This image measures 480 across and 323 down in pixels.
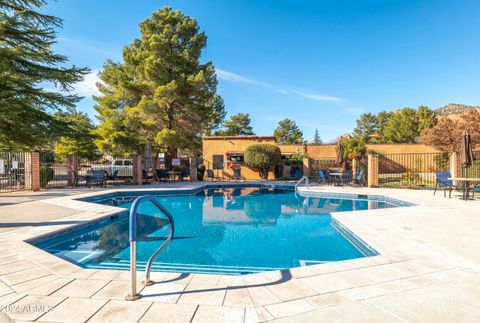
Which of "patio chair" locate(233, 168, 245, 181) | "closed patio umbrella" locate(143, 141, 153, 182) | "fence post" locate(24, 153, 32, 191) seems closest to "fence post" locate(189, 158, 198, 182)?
"patio chair" locate(233, 168, 245, 181)

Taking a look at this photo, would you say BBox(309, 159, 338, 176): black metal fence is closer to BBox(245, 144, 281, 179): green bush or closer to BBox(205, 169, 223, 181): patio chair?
BBox(245, 144, 281, 179): green bush

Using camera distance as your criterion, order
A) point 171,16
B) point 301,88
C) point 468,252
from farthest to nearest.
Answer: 1. point 301,88
2. point 171,16
3. point 468,252

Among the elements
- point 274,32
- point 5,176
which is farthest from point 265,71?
point 5,176

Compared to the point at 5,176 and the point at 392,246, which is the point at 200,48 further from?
the point at 392,246

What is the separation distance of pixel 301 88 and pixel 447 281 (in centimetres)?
2354

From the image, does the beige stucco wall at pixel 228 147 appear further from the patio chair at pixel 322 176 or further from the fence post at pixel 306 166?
the patio chair at pixel 322 176

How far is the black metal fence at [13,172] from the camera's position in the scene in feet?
44.1

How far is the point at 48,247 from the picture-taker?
16.5ft

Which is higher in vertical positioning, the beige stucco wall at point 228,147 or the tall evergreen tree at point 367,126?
the tall evergreen tree at point 367,126

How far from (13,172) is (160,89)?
9810 mm

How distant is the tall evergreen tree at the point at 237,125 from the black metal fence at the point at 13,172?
1263 inches

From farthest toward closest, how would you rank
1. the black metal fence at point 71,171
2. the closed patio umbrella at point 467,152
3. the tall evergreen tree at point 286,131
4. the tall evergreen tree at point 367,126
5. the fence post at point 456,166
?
1. the tall evergreen tree at point 286,131
2. the tall evergreen tree at point 367,126
3. the black metal fence at point 71,171
4. the fence post at point 456,166
5. the closed patio umbrella at point 467,152

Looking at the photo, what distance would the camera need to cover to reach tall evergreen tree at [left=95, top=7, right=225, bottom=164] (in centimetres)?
1917

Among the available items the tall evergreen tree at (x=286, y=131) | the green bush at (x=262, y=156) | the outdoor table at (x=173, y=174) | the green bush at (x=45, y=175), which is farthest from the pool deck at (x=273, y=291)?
the tall evergreen tree at (x=286, y=131)
